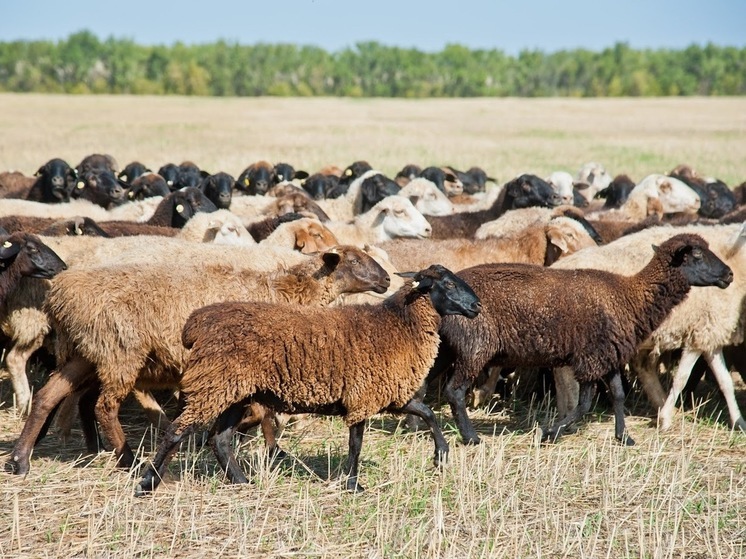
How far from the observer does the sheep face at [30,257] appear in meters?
8.22

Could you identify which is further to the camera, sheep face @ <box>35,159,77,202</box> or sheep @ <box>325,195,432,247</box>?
sheep face @ <box>35,159,77,202</box>

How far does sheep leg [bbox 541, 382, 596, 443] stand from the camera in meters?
7.96

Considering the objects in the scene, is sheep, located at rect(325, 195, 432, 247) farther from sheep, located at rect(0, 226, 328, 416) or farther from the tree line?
the tree line

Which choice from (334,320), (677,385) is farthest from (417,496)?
(677,385)

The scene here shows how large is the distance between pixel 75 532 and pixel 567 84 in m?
113

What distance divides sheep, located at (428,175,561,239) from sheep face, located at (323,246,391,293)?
478cm

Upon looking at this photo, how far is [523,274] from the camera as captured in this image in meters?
8.09

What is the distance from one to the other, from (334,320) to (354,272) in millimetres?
1207

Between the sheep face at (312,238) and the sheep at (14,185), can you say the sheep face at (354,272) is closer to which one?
the sheep face at (312,238)


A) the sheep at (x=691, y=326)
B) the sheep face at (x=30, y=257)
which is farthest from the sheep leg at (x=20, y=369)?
the sheep at (x=691, y=326)

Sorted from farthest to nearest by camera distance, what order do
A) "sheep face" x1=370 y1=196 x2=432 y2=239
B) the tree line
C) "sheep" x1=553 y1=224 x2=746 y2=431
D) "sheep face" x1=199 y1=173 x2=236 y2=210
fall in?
the tree line < "sheep face" x1=199 y1=173 x2=236 y2=210 < "sheep face" x1=370 y1=196 x2=432 y2=239 < "sheep" x1=553 y1=224 x2=746 y2=431

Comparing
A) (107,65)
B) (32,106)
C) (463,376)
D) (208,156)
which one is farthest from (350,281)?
(107,65)

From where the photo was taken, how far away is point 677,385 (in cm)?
863

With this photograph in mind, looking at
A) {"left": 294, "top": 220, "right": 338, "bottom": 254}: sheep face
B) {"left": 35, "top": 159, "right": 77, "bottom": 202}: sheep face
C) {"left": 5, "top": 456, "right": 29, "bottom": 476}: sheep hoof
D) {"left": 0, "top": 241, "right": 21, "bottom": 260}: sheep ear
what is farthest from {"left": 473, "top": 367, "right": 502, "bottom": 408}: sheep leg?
{"left": 35, "top": 159, "right": 77, "bottom": 202}: sheep face
